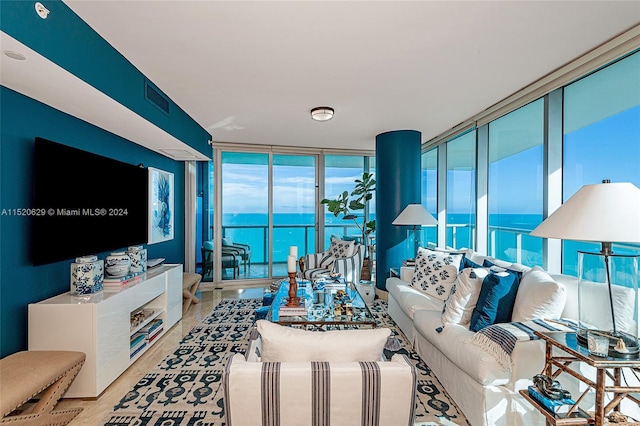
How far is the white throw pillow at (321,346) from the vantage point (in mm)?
1235

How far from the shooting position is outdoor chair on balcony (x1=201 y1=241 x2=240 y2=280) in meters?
5.18

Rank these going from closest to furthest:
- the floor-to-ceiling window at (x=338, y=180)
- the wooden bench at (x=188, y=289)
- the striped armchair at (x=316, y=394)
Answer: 1. the striped armchair at (x=316, y=394)
2. the wooden bench at (x=188, y=289)
3. the floor-to-ceiling window at (x=338, y=180)

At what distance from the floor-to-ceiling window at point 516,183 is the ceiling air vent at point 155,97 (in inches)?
146

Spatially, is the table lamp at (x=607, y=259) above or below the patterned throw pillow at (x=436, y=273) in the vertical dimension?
above

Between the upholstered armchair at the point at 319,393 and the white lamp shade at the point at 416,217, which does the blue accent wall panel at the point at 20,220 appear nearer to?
the upholstered armchair at the point at 319,393

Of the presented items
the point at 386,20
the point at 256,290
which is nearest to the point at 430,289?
the point at 386,20

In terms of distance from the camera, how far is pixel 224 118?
12.6ft

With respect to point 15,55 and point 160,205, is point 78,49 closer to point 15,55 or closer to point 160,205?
point 15,55

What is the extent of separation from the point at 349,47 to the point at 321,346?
1.96m

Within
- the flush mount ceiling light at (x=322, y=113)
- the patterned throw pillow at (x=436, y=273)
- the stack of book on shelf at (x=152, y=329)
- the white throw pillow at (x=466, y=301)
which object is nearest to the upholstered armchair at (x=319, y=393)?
the white throw pillow at (x=466, y=301)

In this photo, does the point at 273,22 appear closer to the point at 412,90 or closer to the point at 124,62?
the point at 124,62

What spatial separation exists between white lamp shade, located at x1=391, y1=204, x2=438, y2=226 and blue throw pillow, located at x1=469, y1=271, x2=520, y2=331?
5.40ft

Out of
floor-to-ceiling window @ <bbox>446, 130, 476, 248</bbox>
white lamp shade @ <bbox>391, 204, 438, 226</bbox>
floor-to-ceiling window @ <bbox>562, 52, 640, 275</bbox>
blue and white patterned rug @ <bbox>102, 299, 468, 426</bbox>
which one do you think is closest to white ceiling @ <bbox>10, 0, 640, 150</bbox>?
floor-to-ceiling window @ <bbox>562, 52, 640, 275</bbox>

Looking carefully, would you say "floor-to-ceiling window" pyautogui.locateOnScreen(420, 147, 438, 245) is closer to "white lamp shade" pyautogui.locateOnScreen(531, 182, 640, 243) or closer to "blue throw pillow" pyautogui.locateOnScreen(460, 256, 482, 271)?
"blue throw pillow" pyautogui.locateOnScreen(460, 256, 482, 271)
